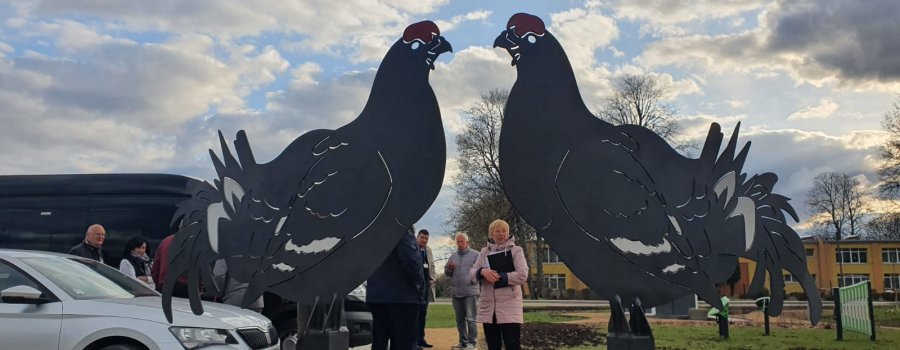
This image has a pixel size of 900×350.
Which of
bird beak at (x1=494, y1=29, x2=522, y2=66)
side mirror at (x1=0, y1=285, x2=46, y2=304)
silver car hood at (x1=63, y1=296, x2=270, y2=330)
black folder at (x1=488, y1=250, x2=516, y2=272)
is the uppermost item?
bird beak at (x1=494, y1=29, x2=522, y2=66)

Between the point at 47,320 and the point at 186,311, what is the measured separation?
40.7 inches

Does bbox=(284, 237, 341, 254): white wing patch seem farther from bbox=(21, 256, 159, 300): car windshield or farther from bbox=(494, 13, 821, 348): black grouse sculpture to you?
bbox=(21, 256, 159, 300): car windshield

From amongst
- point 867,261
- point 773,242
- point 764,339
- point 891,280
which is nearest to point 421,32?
point 773,242

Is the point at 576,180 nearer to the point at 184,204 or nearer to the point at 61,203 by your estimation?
the point at 184,204

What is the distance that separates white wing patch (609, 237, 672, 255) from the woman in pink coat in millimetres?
1740


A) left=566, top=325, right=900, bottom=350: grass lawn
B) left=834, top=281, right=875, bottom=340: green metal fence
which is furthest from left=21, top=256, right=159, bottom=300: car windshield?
left=834, top=281, right=875, bottom=340: green metal fence

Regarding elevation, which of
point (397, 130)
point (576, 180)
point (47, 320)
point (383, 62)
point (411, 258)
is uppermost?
point (383, 62)

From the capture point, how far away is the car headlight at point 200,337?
5.50m

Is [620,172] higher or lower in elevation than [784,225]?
higher

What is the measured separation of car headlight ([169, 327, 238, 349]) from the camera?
18.0 ft

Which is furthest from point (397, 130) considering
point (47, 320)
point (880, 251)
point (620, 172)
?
point (880, 251)

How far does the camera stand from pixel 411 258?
5.68 metres

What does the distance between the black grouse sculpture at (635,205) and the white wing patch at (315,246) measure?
119 centimetres

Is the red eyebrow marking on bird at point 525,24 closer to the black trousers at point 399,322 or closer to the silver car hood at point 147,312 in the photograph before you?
the black trousers at point 399,322
